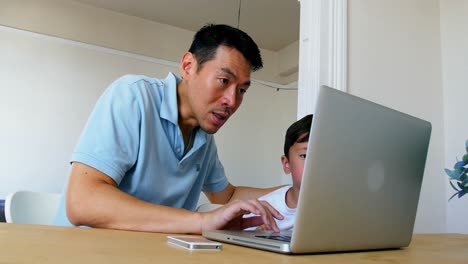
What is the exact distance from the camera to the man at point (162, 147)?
77cm

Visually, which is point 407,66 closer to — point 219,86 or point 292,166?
point 292,166

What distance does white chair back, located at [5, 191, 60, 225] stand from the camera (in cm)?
125

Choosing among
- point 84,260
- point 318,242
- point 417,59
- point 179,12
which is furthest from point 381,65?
point 179,12

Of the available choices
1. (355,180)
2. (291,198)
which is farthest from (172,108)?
(355,180)

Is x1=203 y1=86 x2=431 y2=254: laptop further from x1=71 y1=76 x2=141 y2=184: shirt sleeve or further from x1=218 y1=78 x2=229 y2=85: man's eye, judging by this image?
x1=218 y1=78 x2=229 y2=85: man's eye

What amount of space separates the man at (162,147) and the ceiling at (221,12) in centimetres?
209

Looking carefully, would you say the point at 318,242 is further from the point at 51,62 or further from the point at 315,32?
the point at 51,62

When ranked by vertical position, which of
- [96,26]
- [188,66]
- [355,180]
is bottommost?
[355,180]

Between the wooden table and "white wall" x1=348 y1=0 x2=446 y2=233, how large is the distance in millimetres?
833

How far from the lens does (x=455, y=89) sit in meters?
1.54

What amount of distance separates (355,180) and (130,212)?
442 mm

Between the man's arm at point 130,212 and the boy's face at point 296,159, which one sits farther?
the boy's face at point 296,159

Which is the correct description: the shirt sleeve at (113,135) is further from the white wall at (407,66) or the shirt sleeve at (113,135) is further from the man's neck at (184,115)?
the white wall at (407,66)

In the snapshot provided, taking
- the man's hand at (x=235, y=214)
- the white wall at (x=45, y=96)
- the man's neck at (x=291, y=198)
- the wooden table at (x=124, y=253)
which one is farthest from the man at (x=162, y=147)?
the white wall at (x=45, y=96)
